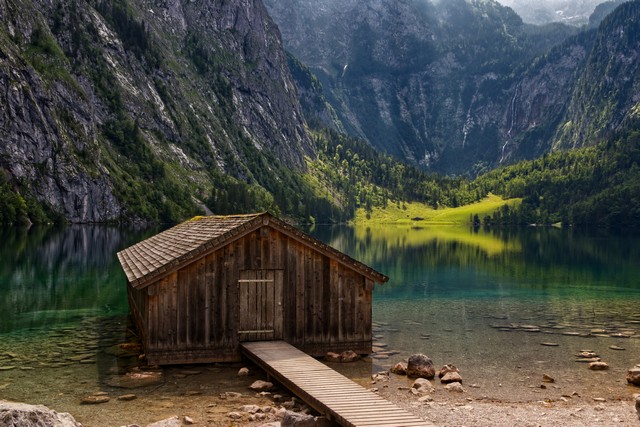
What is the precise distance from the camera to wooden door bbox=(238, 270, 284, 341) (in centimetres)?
2684

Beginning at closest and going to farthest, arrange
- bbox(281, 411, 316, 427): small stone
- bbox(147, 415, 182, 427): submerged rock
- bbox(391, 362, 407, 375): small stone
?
bbox(281, 411, 316, 427): small stone → bbox(147, 415, 182, 427): submerged rock → bbox(391, 362, 407, 375): small stone

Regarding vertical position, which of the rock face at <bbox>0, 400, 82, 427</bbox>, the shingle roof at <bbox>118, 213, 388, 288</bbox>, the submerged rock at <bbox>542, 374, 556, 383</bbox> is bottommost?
the submerged rock at <bbox>542, 374, 556, 383</bbox>

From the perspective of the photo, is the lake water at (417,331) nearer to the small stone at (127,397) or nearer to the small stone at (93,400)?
the small stone at (93,400)

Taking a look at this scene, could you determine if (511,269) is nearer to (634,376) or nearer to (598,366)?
(598,366)

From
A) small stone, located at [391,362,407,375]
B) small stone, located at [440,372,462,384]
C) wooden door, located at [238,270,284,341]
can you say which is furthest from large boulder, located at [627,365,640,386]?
wooden door, located at [238,270,284,341]

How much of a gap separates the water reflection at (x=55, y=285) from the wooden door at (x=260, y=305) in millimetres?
14059

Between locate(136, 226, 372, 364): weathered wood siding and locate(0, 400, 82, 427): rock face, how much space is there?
1148 centimetres

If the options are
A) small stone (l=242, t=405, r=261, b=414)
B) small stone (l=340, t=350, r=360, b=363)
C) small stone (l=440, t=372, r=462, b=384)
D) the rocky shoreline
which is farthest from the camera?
small stone (l=340, t=350, r=360, b=363)

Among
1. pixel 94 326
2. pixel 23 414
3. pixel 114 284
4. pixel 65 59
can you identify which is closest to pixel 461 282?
pixel 114 284

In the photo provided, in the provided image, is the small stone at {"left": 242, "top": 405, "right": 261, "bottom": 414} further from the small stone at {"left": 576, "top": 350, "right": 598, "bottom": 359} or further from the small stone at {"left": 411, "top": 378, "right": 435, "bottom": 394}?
the small stone at {"left": 576, "top": 350, "right": 598, "bottom": 359}

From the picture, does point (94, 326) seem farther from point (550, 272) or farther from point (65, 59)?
point (65, 59)

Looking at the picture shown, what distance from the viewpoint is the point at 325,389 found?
20.0 metres

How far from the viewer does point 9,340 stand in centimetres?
3105

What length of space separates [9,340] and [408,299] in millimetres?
27852
